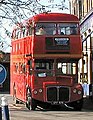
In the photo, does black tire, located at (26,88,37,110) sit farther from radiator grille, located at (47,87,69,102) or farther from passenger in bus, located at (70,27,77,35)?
passenger in bus, located at (70,27,77,35)

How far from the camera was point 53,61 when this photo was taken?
28219 mm

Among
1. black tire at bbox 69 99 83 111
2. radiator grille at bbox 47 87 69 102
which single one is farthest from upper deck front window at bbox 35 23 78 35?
black tire at bbox 69 99 83 111

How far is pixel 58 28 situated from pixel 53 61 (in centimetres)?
192

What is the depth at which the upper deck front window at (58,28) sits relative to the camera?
2858 cm

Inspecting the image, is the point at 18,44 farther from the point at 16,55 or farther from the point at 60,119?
the point at 60,119

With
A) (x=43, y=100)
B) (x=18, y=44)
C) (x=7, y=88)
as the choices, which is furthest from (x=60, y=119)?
(x=7, y=88)

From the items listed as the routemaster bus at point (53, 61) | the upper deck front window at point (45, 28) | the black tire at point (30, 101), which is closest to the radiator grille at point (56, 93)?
the routemaster bus at point (53, 61)

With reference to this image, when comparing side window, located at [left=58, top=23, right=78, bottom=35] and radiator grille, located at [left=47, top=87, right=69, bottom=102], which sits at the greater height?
side window, located at [left=58, top=23, right=78, bottom=35]

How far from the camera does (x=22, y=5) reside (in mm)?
Answer: 19938

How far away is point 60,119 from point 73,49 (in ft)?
20.3

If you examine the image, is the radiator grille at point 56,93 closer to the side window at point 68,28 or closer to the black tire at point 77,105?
the black tire at point 77,105

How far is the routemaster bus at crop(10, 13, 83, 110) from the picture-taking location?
27.6 m

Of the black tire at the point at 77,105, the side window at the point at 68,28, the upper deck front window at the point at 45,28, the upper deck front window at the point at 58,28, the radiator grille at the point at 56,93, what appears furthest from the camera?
the side window at the point at 68,28

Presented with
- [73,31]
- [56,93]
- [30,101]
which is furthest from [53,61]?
[30,101]
